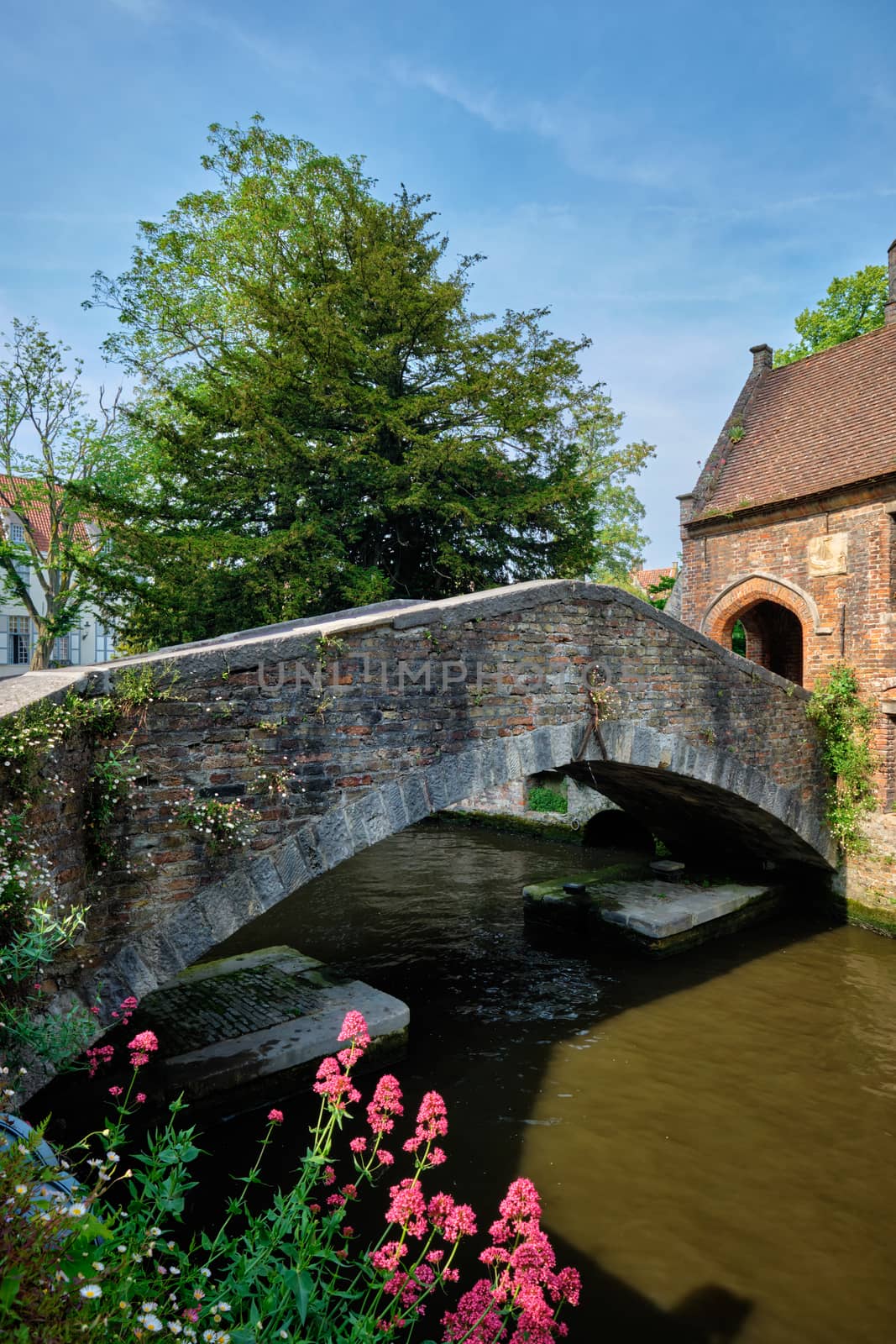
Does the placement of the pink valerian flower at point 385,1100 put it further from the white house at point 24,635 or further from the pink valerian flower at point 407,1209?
the white house at point 24,635

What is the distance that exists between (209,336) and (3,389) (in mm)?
5349

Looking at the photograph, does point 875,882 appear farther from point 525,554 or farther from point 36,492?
point 36,492

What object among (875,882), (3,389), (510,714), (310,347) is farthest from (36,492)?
(875,882)

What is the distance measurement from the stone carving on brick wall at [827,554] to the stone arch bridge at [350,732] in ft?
9.36

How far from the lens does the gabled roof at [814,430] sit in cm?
1090

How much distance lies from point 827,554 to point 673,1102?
7.62m

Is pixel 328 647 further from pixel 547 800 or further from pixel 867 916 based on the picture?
pixel 547 800

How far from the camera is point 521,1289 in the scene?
7.24ft

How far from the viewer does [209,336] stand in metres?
15.7

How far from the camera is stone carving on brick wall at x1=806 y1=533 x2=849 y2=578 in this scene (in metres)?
10.5

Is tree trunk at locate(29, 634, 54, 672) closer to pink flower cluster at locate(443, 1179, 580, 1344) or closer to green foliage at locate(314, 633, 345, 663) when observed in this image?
green foliage at locate(314, 633, 345, 663)

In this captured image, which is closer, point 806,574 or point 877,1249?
point 877,1249

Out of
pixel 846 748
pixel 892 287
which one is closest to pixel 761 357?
pixel 892 287

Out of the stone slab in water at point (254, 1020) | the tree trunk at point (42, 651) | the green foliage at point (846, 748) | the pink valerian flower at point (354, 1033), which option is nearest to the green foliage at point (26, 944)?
the pink valerian flower at point (354, 1033)
